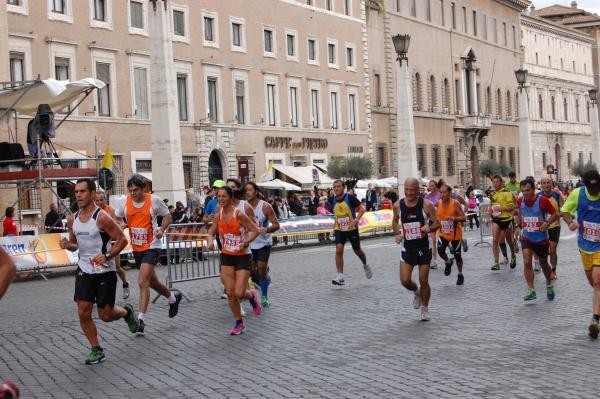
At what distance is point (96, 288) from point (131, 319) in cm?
129

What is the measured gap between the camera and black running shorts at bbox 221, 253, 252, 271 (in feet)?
43.9

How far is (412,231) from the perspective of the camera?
46.2 ft

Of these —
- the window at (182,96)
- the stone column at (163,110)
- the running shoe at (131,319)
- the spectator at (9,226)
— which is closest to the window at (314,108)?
the window at (182,96)

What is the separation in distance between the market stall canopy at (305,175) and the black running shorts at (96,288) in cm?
3865

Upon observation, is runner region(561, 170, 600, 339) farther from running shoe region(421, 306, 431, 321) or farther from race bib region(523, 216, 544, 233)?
race bib region(523, 216, 544, 233)

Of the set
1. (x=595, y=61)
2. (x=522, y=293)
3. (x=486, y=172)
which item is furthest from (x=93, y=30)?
(x=595, y=61)

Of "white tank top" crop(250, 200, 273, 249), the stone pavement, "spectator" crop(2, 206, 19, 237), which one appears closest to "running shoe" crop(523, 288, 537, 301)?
the stone pavement

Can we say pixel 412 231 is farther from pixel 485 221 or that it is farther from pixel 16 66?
pixel 16 66

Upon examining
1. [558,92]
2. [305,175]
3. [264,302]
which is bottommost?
[264,302]

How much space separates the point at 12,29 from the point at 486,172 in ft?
145

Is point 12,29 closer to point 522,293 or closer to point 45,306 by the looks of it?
point 45,306

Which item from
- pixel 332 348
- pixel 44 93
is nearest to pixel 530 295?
pixel 332 348

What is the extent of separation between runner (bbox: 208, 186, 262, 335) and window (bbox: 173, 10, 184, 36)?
3194 centimetres

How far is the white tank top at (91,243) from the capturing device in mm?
11344
